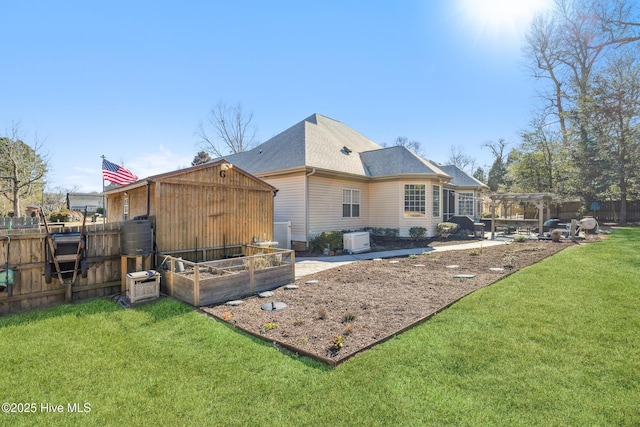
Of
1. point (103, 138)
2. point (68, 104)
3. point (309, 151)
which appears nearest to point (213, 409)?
point (309, 151)

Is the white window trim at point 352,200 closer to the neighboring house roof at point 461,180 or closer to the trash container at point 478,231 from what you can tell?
the trash container at point 478,231

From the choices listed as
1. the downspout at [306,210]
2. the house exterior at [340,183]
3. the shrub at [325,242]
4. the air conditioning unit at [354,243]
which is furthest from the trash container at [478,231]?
the downspout at [306,210]

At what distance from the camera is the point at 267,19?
37.6ft

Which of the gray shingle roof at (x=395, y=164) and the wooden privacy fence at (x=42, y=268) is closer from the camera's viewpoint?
the wooden privacy fence at (x=42, y=268)

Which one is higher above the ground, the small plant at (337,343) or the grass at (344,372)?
the small plant at (337,343)

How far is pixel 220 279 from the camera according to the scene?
5.70 meters

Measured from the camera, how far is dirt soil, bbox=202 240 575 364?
3.93m

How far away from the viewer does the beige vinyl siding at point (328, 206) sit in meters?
12.6

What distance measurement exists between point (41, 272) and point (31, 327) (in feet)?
4.47

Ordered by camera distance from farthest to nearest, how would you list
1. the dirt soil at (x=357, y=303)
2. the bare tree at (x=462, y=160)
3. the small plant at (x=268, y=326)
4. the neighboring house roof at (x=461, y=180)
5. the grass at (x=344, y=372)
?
the bare tree at (x=462, y=160), the neighboring house roof at (x=461, y=180), the small plant at (x=268, y=326), the dirt soil at (x=357, y=303), the grass at (x=344, y=372)

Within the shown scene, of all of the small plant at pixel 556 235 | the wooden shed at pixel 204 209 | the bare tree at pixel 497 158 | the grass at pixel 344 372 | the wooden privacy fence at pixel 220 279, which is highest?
the bare tree at pixel 497 158

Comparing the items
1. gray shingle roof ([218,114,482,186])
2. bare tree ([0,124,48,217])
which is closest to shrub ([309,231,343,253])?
gray shingle roof ([218,114,482,186])

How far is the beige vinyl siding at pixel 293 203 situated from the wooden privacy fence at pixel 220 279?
16.7 feet

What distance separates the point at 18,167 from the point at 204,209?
2422cm
